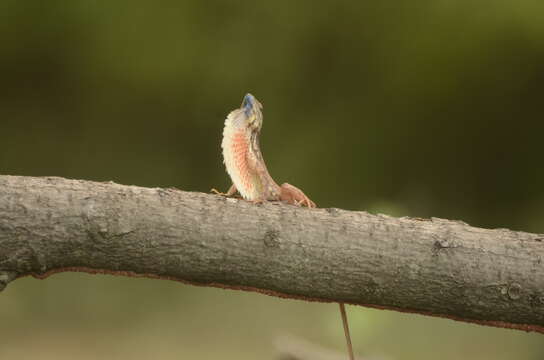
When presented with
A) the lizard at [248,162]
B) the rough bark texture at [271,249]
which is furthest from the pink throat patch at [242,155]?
the rough bark texture at [271,249]

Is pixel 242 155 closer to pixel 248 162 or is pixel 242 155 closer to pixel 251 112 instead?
pixel 248 162

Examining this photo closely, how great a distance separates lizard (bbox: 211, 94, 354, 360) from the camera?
1.64 m

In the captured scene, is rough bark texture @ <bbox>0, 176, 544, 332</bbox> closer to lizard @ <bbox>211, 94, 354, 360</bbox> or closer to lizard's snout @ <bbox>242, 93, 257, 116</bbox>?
lizard @ <bbox>211, 94, 354, 360</bbox>

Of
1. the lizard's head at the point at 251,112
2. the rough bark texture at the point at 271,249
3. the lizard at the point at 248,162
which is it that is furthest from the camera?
the lizard's head at the point at 251,112

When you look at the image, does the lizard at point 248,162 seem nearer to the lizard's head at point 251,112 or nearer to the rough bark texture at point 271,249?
the lizard's head at point 251,112

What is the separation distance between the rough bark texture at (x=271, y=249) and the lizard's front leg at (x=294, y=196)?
0.90ft

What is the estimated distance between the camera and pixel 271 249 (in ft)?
4.24

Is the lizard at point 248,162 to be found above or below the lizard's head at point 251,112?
below

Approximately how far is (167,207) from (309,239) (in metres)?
0.30

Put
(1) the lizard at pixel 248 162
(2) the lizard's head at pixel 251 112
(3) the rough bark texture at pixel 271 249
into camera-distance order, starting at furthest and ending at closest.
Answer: (2) the lizard's head at pixel 251 112 → (1) the lizard at pixel 248 162 → (3) the rough bark texture at pixel 271 249

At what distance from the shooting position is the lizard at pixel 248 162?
64.7 inches

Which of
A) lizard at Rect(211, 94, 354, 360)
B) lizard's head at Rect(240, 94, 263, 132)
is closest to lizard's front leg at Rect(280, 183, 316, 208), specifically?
lizard at Rect(211, 94, 354, 360)

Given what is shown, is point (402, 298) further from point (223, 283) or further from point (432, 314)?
point (223, 283)

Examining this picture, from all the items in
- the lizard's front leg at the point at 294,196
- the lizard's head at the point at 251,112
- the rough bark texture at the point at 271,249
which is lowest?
the rough bark texture at the point at 271,249
